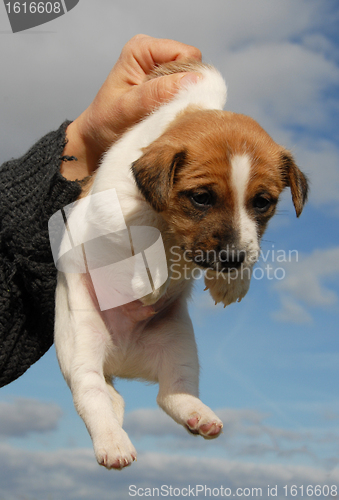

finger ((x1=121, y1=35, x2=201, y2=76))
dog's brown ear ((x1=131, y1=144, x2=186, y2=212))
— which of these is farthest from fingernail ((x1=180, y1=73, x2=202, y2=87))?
dog's brown ear ((x1=131, y1=144, x2=186, y2=212))

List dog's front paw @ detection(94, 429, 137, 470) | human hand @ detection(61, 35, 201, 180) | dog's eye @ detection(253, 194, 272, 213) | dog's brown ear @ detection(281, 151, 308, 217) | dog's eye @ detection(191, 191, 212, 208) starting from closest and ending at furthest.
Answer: dog's front paw @ detection(94, 429, 137, 470) → dog's eye @ detection(191, 191, 212, 208) → dog's eye @ detection(253, 194, 272, 213) → dog's brown ear @ detection(281, 151, 308, 217) → human hand @ detection(61, 35, 201, 180)

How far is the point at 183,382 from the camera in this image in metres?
3.87

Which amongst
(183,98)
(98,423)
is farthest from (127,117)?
(98,423)

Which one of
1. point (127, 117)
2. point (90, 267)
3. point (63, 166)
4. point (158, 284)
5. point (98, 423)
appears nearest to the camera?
point (98, 423)

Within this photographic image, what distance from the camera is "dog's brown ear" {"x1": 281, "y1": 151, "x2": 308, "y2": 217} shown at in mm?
3816

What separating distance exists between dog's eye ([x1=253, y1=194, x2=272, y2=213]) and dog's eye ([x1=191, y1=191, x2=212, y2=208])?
350 mm

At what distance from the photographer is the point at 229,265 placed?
3.30 metres

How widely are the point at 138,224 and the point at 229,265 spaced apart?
78 cm

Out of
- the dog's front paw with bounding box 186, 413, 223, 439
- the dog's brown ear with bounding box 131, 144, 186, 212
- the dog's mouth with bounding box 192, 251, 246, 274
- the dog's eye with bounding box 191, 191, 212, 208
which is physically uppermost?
Answer: the dog's brown ear with bounding box 131, 144, 186, 212

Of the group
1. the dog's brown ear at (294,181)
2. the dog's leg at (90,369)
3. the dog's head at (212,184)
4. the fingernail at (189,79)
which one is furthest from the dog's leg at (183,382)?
the fingernail at (189,79)

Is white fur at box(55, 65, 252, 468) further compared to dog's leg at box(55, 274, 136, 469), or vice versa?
white fur at box(55, 65, 252, 468)

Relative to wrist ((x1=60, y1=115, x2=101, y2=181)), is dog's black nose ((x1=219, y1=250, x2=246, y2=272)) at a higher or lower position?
lower

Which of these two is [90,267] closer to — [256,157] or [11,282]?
[11,282]

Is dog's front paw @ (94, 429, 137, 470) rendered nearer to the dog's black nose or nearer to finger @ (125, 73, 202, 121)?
the dog's black nose
